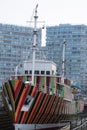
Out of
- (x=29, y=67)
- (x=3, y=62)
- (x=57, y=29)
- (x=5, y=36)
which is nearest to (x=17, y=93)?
(x=29, y=67)

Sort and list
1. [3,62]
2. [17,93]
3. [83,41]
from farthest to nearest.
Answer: [83,41] < [3,62] < [17,93]

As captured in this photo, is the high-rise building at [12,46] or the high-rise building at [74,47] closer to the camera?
the high-rise building at [12,46]

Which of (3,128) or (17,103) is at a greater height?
(17,103)

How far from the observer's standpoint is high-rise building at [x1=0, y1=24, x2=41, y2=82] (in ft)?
384

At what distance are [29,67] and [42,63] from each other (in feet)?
4.44

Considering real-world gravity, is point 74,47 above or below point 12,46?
below

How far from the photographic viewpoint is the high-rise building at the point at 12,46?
117 meters

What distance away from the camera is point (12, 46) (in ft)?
406

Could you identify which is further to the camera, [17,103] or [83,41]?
[83,41]

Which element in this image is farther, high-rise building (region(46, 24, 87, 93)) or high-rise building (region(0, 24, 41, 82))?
high-rise building (region(46, 24, 87, 93))

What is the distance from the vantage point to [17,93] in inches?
940

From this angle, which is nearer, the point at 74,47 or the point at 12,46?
the point at 12,46

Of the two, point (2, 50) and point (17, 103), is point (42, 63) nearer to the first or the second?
point (17, 103)

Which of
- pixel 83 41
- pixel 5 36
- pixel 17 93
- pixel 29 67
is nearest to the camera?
pixel 17 93
